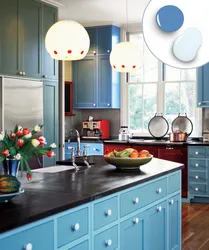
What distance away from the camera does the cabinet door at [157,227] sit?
3355 mm

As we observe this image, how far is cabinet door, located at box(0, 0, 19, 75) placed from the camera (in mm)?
5180

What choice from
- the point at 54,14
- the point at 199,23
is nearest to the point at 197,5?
the point at 199,23

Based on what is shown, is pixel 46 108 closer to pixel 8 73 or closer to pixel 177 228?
pixel 8 73

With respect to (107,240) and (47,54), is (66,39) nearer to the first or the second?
(107,240)

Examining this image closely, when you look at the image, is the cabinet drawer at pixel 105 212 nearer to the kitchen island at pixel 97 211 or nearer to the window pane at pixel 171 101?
the kitchen island at pixel 97 211

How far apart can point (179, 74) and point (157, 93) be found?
0.48 m

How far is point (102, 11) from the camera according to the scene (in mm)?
6715

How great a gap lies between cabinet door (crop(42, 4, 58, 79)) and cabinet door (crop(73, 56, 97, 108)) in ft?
4.82

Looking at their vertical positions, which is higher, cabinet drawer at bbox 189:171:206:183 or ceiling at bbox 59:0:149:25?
ceiling at bbox 59:0:149:25

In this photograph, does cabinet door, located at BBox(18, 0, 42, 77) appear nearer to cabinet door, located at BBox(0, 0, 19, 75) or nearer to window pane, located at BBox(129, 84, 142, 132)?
cabinet door, located at BBox(0, 0, 19, 75)

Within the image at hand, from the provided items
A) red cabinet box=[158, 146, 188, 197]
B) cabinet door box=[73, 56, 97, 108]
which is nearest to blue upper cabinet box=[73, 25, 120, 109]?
cabinet door box=[73, 56, 97, 108]

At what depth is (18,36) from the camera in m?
5.47

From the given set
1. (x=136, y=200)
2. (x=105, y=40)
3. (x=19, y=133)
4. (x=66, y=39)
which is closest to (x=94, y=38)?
(x=105, y=40)

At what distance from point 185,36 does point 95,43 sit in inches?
235
